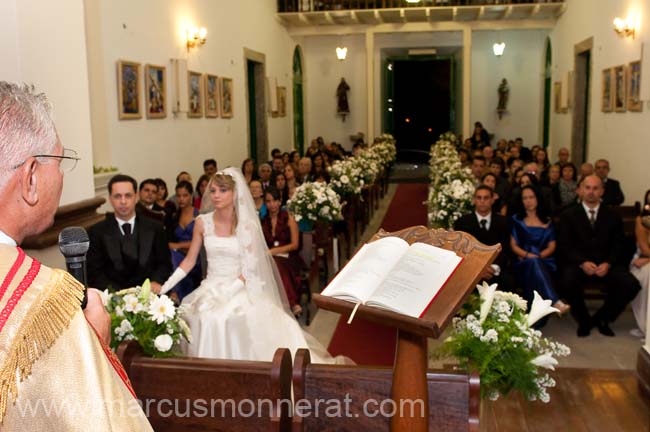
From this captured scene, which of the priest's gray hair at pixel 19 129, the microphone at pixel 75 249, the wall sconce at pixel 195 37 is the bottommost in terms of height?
the microphone at pixel 75 249

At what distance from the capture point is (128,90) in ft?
32.4

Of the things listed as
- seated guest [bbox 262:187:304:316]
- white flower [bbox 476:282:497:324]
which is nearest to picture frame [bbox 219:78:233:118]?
seated guest [bbox 262:187:304:316]

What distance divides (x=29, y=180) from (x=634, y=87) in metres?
11.5

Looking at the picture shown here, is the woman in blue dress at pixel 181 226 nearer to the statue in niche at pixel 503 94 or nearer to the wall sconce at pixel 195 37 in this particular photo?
the wall sconce at pixel 195 37

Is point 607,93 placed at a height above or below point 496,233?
above

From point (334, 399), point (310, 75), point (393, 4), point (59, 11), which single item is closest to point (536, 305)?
point (334, 399)

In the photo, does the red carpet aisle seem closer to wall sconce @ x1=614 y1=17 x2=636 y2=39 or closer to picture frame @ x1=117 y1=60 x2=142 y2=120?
picture frame @ x1=117 y1=60 x2=142 y2=120

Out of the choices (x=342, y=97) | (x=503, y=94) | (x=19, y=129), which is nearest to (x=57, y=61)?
(x=19, y=129)

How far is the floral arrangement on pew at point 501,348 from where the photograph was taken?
129 inches

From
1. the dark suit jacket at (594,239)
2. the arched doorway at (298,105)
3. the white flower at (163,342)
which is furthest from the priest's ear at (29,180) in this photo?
the arched doorway at (298,105)

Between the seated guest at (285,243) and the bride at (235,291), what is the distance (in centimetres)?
107

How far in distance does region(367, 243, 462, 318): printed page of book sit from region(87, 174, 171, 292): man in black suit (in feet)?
10.5

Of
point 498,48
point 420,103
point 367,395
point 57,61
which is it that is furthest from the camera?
point 420,103

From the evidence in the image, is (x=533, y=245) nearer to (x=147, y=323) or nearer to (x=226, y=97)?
(x=147, y=323)
